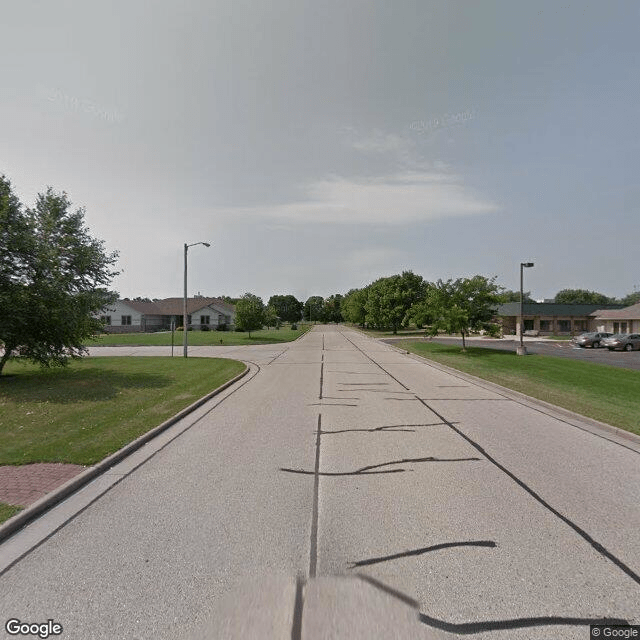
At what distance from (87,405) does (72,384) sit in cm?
376

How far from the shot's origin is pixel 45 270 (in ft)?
41.2

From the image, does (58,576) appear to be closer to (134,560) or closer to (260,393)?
(134,560)

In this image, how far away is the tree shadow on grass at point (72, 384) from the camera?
9.98m

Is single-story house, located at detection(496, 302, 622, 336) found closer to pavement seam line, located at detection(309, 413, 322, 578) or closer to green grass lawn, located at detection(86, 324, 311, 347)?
green grass lawn, located at detection(86, 324, 311, 347)

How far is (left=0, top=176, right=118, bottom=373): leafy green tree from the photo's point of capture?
37.9ft

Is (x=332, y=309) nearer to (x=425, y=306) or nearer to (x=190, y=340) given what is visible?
(x=190, y=340)

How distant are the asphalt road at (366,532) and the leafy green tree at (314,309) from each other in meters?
155

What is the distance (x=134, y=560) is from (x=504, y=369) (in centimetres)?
1650

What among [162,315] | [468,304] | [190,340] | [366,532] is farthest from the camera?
[162,315]

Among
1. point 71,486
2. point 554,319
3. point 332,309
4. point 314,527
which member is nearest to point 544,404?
point 314,527

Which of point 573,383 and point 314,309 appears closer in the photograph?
point 573,383

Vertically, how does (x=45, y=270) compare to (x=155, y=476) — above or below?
above

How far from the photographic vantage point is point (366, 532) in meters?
3.67

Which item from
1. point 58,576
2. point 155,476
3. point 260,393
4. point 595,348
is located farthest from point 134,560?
point 595,348
